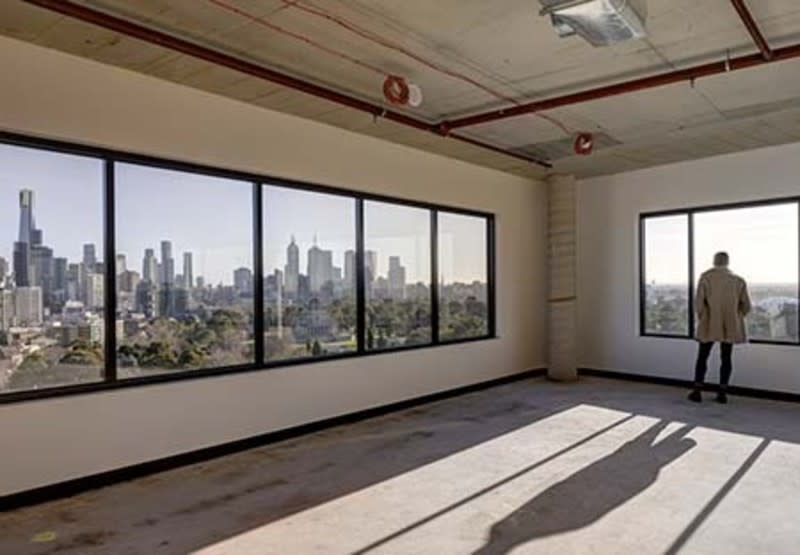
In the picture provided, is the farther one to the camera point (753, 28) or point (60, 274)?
point (60, 274)

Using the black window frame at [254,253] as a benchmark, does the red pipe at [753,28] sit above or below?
above

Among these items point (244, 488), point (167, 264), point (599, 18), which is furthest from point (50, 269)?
point (599, 18)

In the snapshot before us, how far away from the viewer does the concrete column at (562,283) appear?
766 centimetres

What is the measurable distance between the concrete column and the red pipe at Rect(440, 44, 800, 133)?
2.79 meters

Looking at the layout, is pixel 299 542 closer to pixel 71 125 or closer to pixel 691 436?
pixel 71 125

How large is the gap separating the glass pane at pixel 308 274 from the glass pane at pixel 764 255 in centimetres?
426

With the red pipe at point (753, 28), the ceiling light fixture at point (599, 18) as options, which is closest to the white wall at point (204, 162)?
the ceiling light fixture at point (599, 18)

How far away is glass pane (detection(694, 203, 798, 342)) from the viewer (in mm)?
6430

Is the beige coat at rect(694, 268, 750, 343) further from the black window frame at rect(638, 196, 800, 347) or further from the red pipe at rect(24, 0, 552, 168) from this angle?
the red pipe at rect(24, 0, 552, 168)

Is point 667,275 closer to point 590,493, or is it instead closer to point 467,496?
point 590,493

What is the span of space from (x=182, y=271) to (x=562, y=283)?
193 inches

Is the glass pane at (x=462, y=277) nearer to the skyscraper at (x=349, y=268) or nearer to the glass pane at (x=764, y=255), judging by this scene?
the skyscraper at (x=349, y=268)

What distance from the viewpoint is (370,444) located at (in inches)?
188

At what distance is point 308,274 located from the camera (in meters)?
5.32
